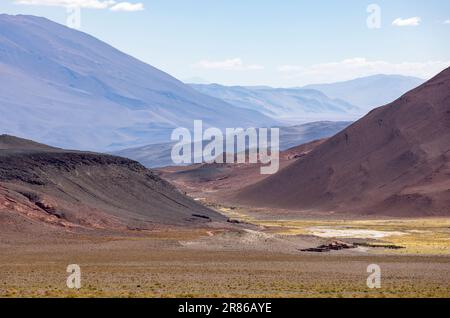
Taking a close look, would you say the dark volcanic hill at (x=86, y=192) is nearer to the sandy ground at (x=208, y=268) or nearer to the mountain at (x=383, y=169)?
the sandy ground at (x=208, y=268)

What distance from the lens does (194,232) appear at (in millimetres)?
69062

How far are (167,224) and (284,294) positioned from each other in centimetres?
4285

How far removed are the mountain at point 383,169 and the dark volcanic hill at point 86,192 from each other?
2335 centimetres

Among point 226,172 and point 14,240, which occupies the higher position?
point 226,172

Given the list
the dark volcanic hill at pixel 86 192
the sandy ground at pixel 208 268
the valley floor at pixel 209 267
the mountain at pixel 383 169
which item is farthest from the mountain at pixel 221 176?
the sandy ground at pixel 208 268

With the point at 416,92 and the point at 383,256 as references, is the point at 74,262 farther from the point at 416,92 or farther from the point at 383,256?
the point at 416,92

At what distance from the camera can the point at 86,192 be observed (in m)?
78.2

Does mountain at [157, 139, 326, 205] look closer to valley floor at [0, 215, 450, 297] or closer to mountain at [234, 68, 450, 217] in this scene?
mountain at [234, 68, 450, 217]

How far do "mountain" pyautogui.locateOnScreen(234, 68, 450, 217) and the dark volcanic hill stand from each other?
23.3 meters

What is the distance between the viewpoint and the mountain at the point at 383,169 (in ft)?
335

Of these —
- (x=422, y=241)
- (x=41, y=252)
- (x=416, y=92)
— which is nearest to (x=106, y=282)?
(x=41, y=252)

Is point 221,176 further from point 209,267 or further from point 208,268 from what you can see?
point 208,268

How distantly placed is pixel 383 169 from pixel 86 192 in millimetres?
43096

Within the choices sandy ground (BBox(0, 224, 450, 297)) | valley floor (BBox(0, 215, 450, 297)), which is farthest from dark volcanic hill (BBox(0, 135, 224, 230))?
sandy ground (BBox(0, 224, 450, 297))
